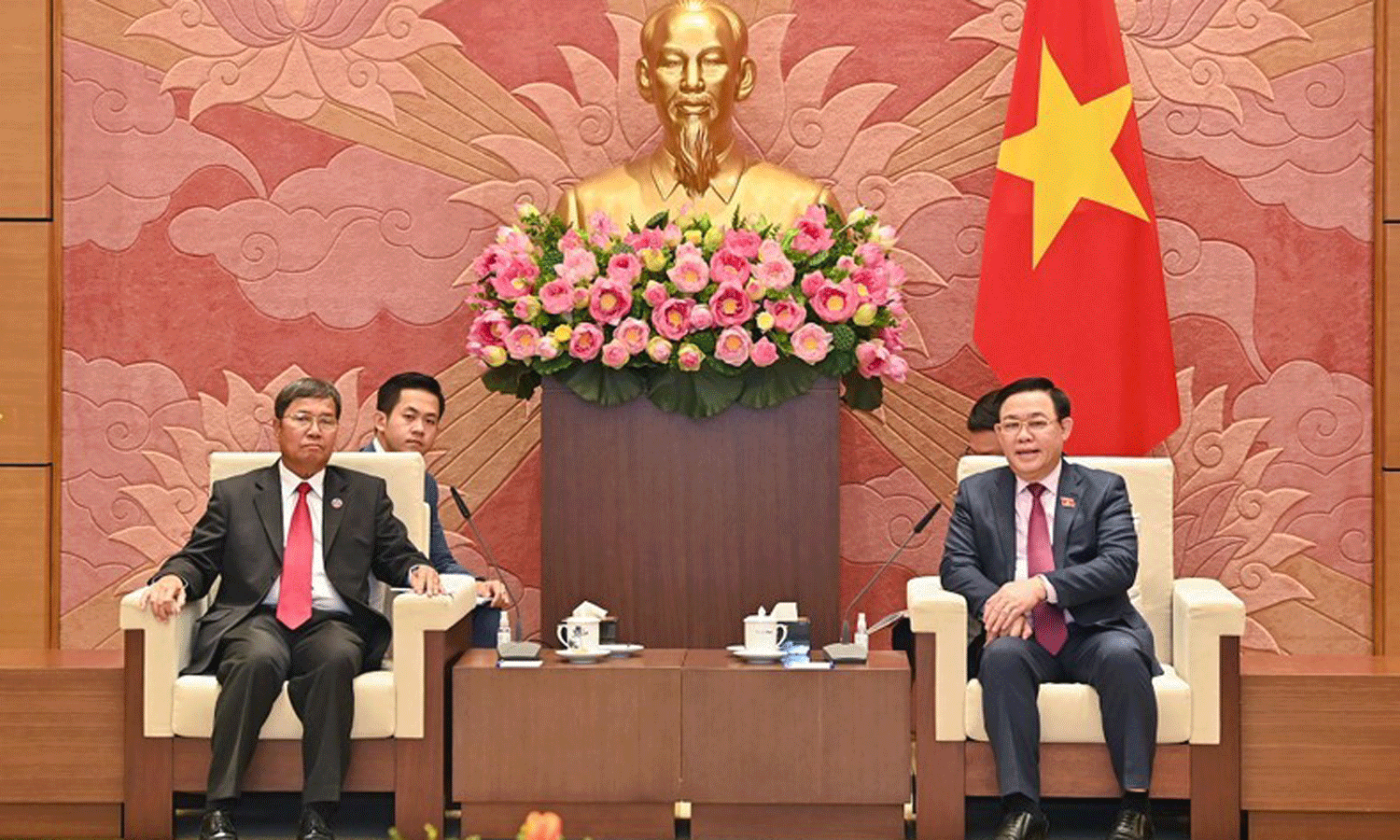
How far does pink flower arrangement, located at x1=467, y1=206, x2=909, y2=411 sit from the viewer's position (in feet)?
15.3

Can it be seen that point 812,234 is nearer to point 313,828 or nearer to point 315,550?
point 315,550

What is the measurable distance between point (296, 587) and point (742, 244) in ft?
4.65

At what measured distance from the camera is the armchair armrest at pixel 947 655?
429cm

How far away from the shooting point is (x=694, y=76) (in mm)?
5488

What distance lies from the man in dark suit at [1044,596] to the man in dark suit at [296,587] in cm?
134

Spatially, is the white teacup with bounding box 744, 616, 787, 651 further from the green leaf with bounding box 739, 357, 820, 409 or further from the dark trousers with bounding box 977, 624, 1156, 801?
the green leaf with bounding box 739, 357, 820, 409

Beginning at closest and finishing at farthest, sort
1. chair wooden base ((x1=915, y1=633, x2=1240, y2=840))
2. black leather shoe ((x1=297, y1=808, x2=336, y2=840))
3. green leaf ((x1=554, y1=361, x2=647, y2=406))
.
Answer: black leather shoe ((x1=297, y1=808, x2=336, y2=840)) < chair wooden base ((x1=915, y1=633, x2=1240, y2=840)) < green leaf ((x1=554, y1=361, x2=647, y2=406))

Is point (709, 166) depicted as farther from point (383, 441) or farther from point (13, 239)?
point (13, 239)

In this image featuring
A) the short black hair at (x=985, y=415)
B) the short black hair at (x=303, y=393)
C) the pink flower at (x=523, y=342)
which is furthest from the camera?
the short black hair at (x=985, y=415)

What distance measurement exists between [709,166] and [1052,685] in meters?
2.06

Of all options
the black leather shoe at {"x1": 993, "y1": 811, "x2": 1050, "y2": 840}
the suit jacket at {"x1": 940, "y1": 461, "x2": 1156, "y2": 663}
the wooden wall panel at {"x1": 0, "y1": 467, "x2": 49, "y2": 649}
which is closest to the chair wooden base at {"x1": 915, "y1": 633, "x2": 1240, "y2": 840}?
the black leather shoe at {"x1": 993, "y1": 811, "x2": 1050, "y2": 840}

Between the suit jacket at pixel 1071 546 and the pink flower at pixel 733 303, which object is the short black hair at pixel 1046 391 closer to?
the suit jacket at pixel 1071 546

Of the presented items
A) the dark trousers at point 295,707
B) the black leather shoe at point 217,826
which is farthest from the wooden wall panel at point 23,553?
the black leather shoe at point 217,826

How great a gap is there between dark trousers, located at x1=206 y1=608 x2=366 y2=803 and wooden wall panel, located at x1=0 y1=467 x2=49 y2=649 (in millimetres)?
1979
